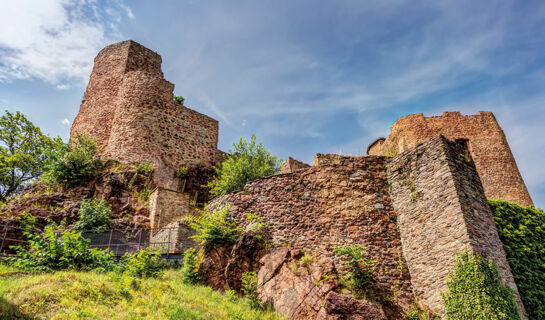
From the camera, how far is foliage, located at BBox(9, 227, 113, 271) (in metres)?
9.23

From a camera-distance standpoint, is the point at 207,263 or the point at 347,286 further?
the point at 207,263

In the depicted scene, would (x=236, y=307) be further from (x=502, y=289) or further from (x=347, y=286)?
(x=502, y=289)

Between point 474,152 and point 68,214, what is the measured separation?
19.5 meters

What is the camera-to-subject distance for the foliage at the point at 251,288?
974 centimetres

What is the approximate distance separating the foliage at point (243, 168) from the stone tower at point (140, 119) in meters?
2.26

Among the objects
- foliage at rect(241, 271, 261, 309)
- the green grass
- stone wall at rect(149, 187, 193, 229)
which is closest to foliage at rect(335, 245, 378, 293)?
→ the green grass

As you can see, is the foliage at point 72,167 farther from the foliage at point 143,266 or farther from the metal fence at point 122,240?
the foliage at point 143,266

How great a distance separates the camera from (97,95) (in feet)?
71.9

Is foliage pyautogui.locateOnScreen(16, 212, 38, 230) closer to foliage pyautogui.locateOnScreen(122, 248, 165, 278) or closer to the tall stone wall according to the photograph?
foliage pyautogui.locateOnScreen(122, 248, 165, 278)

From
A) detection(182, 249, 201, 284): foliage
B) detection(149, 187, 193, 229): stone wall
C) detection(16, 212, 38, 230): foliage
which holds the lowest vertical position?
detection(182, 249, 201, 284): foliage

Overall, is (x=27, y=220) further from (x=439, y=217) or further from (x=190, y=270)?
(x=439, y=217)

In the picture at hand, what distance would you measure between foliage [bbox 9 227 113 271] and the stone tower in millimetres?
7930

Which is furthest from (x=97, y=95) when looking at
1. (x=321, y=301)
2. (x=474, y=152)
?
(x=474, y=152)

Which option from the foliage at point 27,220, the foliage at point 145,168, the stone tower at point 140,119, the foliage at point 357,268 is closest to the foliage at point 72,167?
the stone tower at point 140,119
